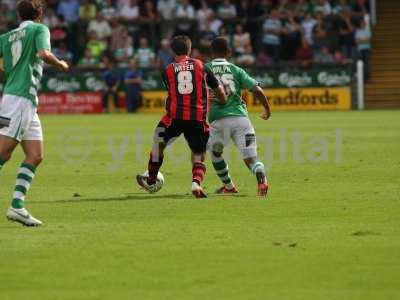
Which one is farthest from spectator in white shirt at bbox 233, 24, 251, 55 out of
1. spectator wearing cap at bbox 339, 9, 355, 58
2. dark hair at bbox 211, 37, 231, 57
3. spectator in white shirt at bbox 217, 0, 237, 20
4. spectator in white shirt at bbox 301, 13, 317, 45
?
dark hair at bbox 211, 37, 231, 57

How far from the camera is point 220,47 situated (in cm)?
1432

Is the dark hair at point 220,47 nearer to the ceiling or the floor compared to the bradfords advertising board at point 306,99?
nearer to the ceiling

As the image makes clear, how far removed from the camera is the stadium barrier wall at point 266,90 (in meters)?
39.7

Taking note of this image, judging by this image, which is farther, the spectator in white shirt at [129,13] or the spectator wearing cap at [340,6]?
the spectator in white shirt at [129,13]

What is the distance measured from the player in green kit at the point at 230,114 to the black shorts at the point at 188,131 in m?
0.29

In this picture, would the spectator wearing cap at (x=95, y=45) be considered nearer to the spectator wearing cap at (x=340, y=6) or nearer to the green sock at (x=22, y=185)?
the spectator wearing cap at (x=340, y=6)

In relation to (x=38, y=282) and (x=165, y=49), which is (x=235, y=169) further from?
(x=165, y=49)

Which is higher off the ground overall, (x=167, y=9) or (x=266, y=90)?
(x=167, y=9)

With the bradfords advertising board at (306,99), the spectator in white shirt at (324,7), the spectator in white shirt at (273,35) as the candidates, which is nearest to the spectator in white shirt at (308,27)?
the spectator in white shirt at (324,7)

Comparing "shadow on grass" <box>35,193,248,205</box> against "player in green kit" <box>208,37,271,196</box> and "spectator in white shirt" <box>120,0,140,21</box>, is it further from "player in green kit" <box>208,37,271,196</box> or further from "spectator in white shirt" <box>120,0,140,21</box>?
"spectator in white shirt" <box>120,0,140,21</box>

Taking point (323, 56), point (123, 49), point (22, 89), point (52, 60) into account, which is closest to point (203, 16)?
point (123, 49)

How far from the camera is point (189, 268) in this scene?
8.95m

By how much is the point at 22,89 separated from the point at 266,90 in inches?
1140

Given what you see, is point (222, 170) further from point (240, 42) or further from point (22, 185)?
point (240, 42)
